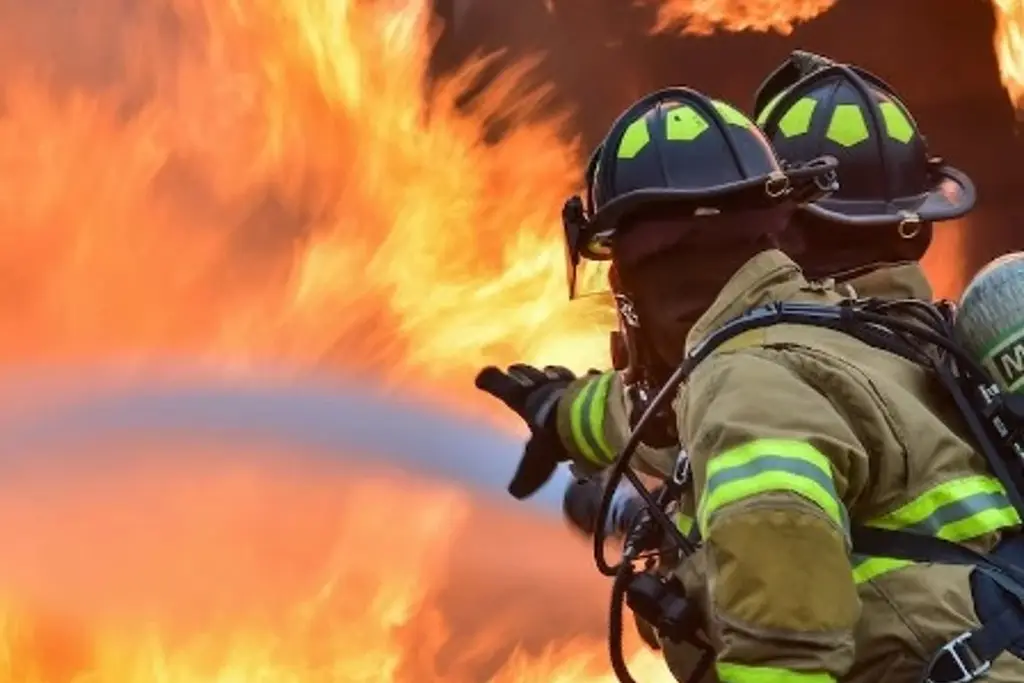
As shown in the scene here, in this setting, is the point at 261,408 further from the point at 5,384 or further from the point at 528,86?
the point at 528,86

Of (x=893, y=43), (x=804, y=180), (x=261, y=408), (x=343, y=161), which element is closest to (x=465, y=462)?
(x=261, y=408)

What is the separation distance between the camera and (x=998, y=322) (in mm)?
1727

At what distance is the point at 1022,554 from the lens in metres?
1.61

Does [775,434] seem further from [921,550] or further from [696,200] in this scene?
[696,200]

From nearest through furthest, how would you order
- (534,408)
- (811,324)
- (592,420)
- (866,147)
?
(811,324) < (592,420) < (534,408) < (866,147)

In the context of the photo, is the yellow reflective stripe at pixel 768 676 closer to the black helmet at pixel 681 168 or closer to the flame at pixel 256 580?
the black helmet at pixel 681 168

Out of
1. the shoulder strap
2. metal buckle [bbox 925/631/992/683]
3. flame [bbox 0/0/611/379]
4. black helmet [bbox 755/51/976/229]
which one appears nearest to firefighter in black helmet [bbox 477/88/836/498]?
the shoulder strap

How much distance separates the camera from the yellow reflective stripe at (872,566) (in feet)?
5.09

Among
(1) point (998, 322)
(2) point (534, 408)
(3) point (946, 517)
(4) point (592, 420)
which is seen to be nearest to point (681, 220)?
(1) point (998, 322)

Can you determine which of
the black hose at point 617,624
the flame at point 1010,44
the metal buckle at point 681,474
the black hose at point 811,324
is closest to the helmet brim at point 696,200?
the black hose at point 811,324

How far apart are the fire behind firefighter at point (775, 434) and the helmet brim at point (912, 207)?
744 millimetres

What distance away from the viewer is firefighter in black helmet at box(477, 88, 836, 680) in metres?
1.80

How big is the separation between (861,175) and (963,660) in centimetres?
152

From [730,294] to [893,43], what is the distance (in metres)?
3.41
